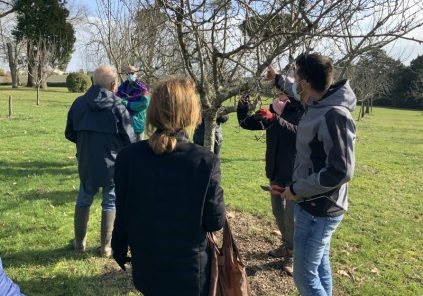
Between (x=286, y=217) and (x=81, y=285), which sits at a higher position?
(x=286, y=217)

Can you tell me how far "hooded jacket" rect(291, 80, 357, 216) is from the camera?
2.58 metres

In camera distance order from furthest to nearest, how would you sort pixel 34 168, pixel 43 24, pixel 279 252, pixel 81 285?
pixel 43 24, pixel 34 168, pixel 279 252, pixel 81 285

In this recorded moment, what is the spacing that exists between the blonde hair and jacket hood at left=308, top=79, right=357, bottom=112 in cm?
91

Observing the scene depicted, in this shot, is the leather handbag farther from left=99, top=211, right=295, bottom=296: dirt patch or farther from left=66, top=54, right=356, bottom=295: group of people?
left=99, top=211, right=295, bottom=296: dirt patch

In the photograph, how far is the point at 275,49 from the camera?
141 inches

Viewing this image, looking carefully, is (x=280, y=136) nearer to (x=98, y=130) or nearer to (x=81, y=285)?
(x=98, y=130)

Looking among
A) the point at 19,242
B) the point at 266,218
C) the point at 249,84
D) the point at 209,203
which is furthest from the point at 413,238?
the point at 19,242

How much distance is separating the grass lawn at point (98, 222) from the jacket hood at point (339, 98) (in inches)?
64.3

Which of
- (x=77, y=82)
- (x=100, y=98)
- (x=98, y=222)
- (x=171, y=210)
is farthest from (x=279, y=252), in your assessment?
(x=77, y=82)

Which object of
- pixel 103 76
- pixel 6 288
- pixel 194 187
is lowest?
pixel 6 288

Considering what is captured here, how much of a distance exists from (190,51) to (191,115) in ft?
7.29

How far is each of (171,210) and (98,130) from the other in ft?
7.13

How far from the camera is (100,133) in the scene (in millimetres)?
4176

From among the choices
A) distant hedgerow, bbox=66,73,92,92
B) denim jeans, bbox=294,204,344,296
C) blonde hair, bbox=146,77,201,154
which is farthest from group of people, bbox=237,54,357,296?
distant hedgerow, bbox=66,73,92,92
